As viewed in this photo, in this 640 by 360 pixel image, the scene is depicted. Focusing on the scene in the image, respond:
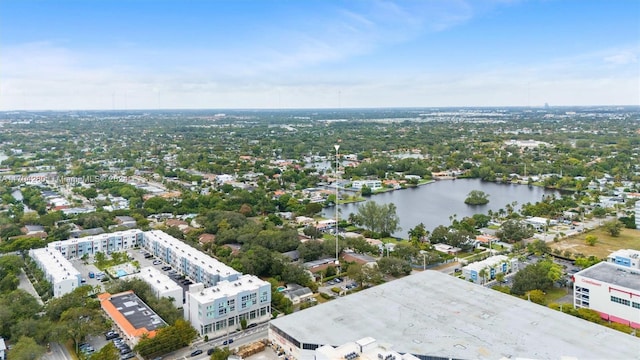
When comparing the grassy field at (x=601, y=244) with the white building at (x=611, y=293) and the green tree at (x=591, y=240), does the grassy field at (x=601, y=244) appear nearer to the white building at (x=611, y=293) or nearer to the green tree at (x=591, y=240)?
the green tree at (x=591, y=240)

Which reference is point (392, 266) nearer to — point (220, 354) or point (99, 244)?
point (220, 354)

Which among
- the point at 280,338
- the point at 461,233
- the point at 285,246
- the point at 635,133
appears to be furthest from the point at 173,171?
the point at 635,133

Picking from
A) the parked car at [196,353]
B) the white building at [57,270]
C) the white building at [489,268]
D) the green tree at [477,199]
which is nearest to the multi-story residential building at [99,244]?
the white building at [57,270]

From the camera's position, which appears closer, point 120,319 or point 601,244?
point 120,319

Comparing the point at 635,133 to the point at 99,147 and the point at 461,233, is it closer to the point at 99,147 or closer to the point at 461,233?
Answer: the point at 461,233

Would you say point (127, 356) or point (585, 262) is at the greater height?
point (585, 262)

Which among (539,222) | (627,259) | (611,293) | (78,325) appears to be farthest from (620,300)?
(78,325)
